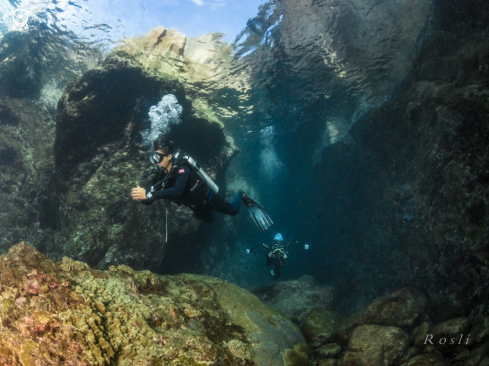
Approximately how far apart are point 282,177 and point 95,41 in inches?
1206

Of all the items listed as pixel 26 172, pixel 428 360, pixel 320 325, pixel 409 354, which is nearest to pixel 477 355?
pixel 428 360

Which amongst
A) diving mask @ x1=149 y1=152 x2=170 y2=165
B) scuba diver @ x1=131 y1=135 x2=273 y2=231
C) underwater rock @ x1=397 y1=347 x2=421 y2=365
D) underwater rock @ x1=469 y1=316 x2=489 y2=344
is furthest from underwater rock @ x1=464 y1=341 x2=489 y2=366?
diving mask @ x1=149 y1=152 x2=170 y2=165

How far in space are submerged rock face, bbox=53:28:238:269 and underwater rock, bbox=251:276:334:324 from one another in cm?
501

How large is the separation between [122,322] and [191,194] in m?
2.95

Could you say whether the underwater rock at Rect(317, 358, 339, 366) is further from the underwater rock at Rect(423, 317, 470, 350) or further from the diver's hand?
the diver's hand

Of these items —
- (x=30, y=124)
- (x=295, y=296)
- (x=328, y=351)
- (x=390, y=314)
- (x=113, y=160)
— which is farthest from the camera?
(x=30, y=124)

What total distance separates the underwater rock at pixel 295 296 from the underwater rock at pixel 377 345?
205 inches

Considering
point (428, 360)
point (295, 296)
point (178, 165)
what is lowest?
point (428, 360)

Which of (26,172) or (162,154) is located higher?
(26,172)

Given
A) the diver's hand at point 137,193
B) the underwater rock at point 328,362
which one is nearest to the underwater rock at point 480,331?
the underwater rock at point 328,362

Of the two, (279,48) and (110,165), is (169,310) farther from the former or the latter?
(279,48)

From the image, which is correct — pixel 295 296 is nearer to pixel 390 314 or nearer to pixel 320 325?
pixel 320 325

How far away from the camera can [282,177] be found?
3819 centimetres

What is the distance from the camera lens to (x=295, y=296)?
10.8 meters
